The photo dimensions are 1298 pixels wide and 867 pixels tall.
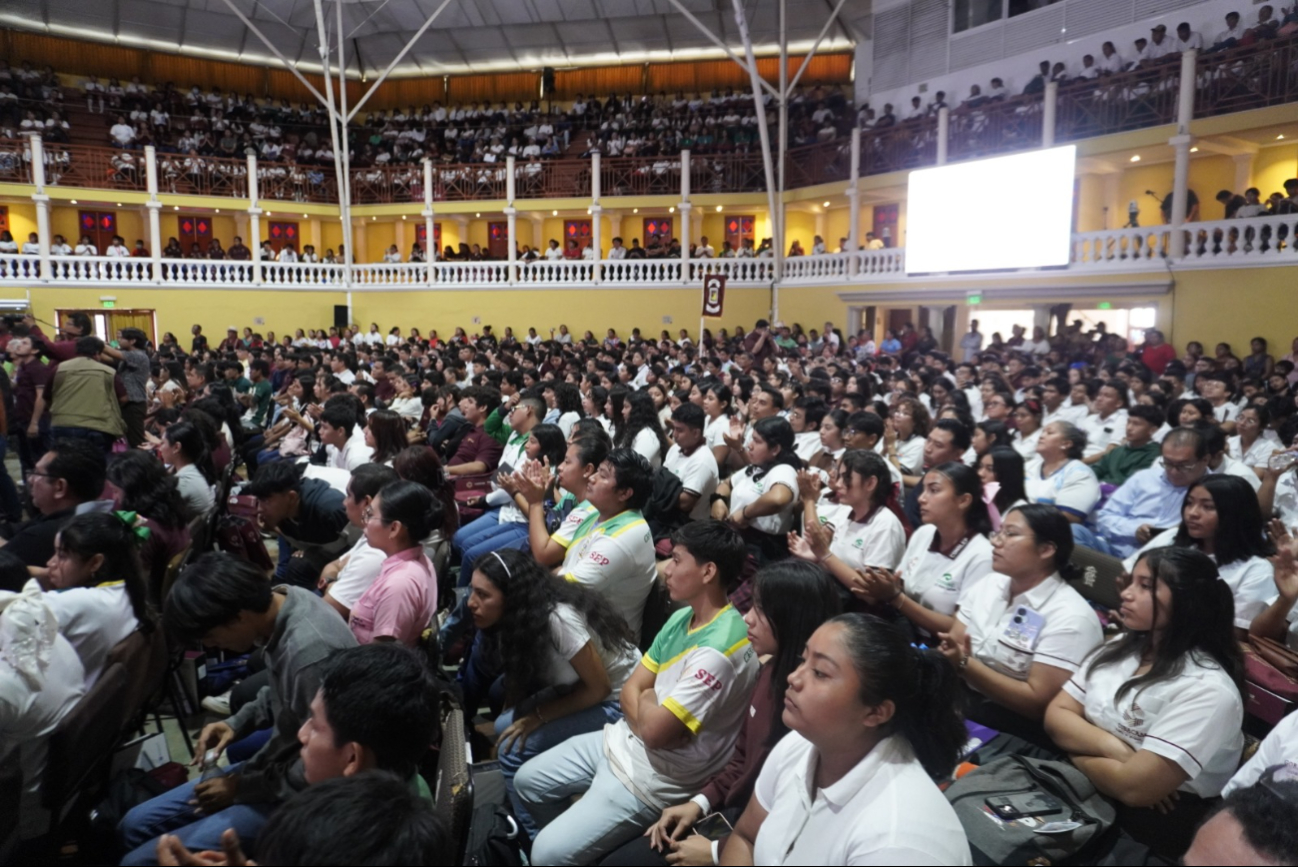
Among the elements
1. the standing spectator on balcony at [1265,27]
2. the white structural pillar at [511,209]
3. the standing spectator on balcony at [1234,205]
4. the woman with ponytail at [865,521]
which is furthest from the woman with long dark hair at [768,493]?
the white structural pillar at [511,209]

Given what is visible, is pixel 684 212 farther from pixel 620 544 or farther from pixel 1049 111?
pixel 620 544

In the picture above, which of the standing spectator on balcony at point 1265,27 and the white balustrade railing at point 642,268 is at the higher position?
the standing spectator on balcony at point 1265,27

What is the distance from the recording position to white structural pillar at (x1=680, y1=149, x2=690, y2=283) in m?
20.6

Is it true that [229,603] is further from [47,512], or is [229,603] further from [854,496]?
[854,496]

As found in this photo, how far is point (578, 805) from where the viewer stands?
267cm

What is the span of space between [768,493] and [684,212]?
56.4 ft

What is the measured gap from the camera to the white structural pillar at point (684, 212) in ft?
67.7

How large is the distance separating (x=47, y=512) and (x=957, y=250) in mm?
14083

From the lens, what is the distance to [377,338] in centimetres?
2116

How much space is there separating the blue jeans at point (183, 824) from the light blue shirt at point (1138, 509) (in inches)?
181

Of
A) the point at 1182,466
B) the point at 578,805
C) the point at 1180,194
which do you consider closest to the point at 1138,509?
the point at 1182,466

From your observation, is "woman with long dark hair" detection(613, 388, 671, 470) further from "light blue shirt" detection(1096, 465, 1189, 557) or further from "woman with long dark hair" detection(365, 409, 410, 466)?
"light blue shirt" detection(1096, 465, 1189, 557)

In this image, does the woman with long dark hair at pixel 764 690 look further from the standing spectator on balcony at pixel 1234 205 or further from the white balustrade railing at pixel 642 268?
the standing spectator on balcony at pixel 1234 205

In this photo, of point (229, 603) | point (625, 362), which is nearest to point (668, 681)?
point (229, 603)
